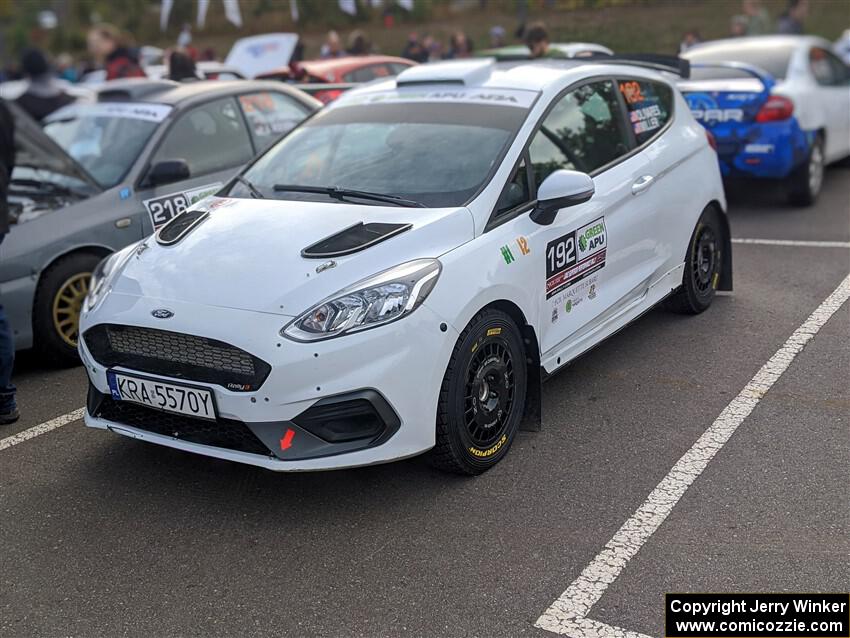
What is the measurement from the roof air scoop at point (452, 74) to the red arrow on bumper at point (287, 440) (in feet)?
7.44

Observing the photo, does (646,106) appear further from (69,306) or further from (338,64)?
(338,64)

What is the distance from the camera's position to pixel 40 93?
27.8ft

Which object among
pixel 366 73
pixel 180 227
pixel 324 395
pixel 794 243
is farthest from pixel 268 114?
pixel 366 73

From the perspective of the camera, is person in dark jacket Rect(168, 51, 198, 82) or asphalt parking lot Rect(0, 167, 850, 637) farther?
person in dark jacket Rect(168, 51, 198, 82)

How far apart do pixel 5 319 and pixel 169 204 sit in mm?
1578

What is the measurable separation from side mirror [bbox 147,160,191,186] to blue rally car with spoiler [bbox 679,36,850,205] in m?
4.82

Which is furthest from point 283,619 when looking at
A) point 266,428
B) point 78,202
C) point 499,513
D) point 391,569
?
point 78,202


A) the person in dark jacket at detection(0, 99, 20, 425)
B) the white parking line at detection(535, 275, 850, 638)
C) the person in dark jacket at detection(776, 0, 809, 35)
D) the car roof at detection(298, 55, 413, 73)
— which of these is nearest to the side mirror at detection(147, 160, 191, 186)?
the person in dark jacket at detection(0, 99, 20, 425)

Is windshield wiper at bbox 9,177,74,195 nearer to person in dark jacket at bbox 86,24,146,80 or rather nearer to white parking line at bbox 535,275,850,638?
A: white parking line at bbox 535,275,850,638

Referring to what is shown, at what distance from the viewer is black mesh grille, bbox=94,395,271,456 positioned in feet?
11.6

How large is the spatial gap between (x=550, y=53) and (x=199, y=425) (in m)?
7.90

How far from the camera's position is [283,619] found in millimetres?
3025

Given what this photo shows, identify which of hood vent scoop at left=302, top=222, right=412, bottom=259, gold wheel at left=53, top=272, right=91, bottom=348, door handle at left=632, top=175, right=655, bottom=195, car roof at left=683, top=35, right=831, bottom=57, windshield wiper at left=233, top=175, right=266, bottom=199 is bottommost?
gold wheel at left=53, top=272, right=91, bottom=348

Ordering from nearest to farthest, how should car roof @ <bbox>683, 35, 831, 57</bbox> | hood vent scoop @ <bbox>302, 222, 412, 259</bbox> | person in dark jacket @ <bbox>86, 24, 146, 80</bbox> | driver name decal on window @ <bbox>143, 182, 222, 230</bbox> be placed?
hood vent scoop @ <bbox>302, 222, 412, 259</bbox>
driver name decal on window @ <bbox>143, 182, 222, 230</bbox>
car roof @ <bbox>683, 35, 831, 57</bbox>
person in dark jacket @ <bbox>86, 24, 146, 80</bbox>
